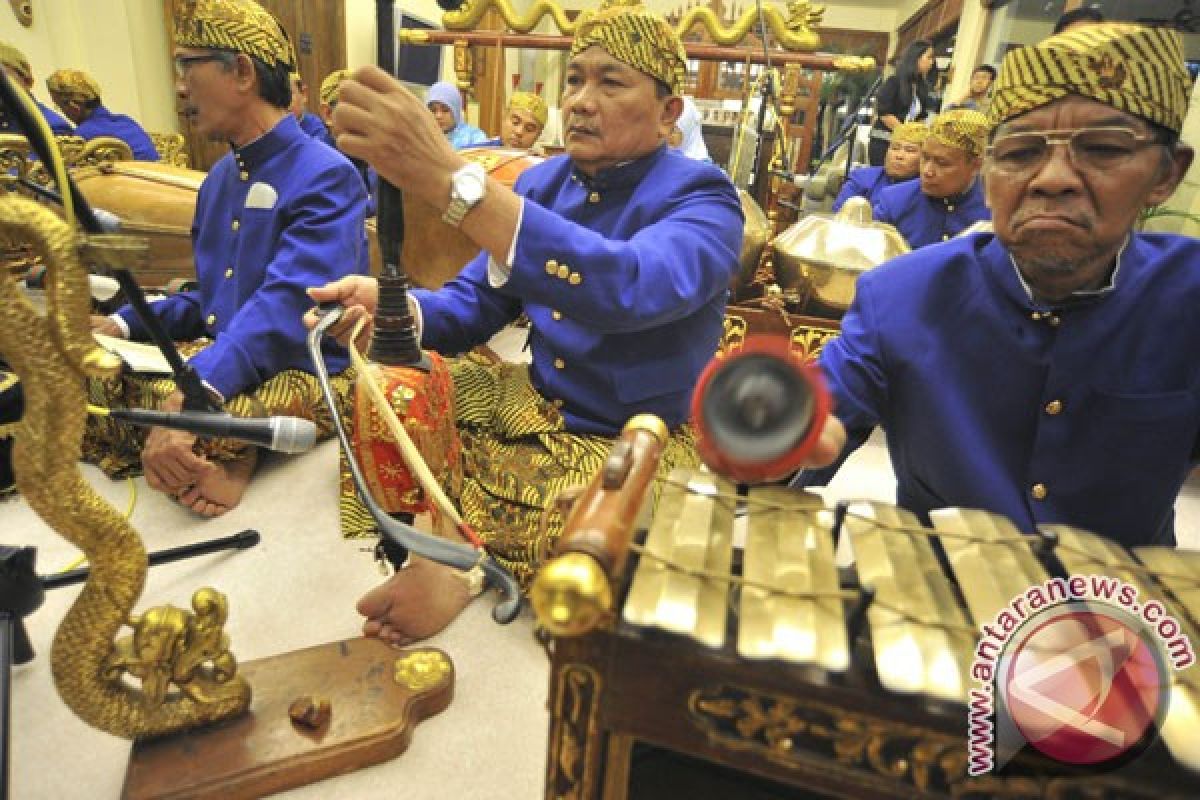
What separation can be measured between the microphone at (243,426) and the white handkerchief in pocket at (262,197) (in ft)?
3.87

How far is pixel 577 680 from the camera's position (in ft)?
2.13

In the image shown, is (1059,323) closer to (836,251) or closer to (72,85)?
(836,251)

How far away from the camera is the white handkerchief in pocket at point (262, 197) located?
1.82m

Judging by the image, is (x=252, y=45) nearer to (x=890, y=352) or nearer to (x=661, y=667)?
(x=890, y=352)

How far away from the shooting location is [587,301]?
45.1 inches

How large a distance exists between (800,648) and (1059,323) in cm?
73

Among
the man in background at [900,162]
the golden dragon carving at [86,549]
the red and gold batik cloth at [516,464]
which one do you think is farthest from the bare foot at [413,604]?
the man in background at [900,162]

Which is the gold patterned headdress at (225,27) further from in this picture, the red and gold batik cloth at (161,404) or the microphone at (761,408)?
the microphone at (761,408)

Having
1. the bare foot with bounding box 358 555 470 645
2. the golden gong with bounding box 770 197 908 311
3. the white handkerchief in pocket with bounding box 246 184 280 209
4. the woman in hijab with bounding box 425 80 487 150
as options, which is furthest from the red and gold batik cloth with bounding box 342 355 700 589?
the woman in hijab with bounding box 425 80 487 150

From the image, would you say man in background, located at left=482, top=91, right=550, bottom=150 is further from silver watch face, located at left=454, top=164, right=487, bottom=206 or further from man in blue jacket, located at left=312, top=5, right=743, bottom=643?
silver watch face, located at left=454, top=164, right=487, bottom=206

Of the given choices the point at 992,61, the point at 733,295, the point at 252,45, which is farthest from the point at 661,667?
the point at 992,61

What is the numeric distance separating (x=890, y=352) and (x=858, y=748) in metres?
0.71

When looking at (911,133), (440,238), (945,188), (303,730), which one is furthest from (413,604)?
(911,133)

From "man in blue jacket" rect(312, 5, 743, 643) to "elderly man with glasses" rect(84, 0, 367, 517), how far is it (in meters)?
0.49
